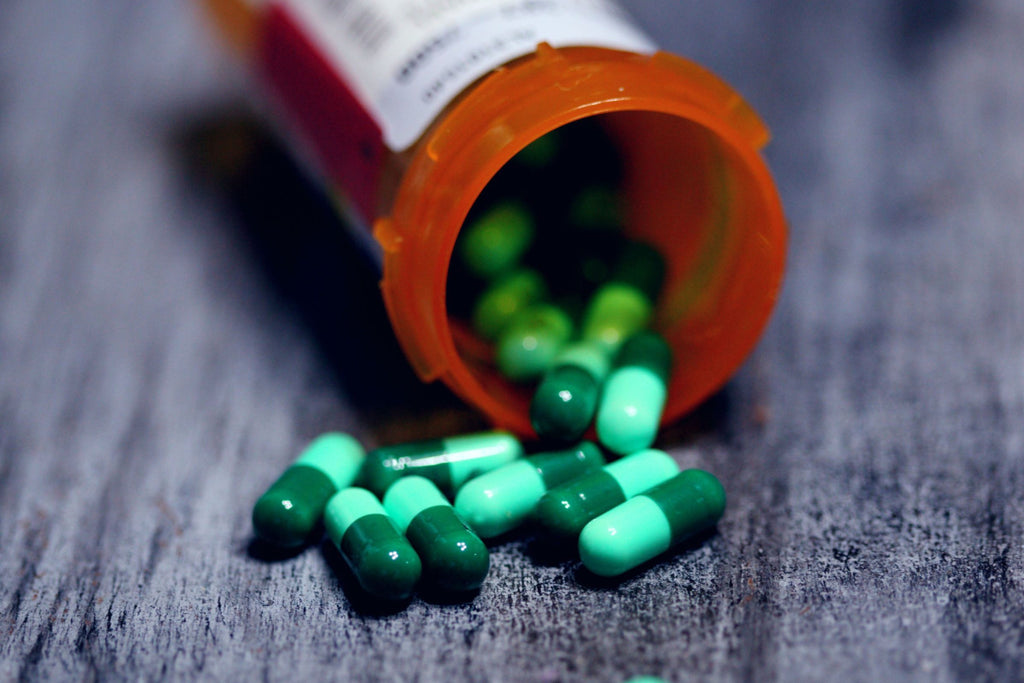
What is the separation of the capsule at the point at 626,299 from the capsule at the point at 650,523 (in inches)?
12.3

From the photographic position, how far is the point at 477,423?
1.51 meters

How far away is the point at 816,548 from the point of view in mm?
1275

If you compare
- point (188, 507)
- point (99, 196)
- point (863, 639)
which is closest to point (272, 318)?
point (188, 507)

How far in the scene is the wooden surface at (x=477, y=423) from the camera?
3.84 ft

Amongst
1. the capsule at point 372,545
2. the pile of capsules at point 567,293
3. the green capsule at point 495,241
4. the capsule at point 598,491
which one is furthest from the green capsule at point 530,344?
the capsule at point 372,545

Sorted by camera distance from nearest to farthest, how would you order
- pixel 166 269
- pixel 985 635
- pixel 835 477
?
pixel 985 635, pixel 835 477, pixel 166 269

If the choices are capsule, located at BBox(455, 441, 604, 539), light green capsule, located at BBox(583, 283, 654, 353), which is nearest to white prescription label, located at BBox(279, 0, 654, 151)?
light green capsule, located at BBox(583, 283, 654, 353)

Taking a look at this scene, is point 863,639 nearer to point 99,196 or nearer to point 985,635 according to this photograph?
point 985,635

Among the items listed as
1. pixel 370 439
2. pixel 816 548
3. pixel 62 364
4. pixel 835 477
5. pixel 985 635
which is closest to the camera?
pixel 985 635

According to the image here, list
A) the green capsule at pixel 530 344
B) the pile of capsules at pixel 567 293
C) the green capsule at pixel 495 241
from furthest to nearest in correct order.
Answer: the green capsule at pixel 495 241
the green capsule at pixel 530 344
the pile of capsules at pixel 567 293

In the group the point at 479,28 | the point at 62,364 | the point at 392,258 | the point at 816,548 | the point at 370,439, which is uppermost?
the point at 479,28

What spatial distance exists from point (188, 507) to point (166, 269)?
610 millimetres

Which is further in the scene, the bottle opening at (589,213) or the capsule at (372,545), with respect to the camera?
the bottle opening at (589,213)

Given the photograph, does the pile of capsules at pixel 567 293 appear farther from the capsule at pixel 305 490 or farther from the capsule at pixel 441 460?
the capsule at pixel 305 490
